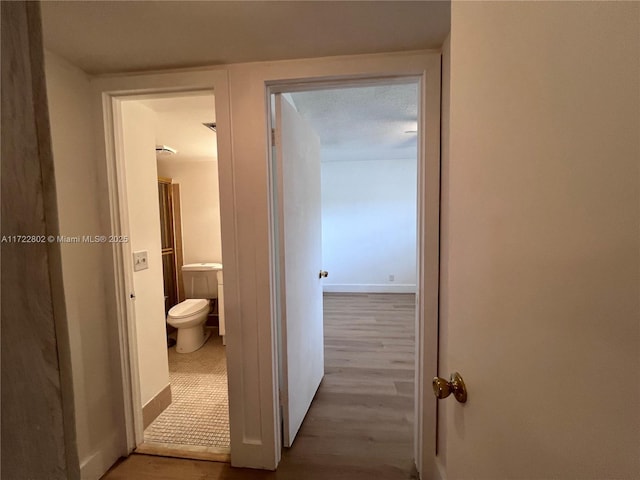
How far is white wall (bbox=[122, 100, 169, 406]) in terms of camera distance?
5.48ft

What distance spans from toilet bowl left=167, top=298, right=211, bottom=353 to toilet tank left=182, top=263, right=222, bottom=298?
13.5 inches

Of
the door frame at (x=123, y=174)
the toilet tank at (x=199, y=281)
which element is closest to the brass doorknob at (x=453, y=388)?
the door frame at (x=123, y=174)

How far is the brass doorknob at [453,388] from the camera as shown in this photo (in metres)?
0.63

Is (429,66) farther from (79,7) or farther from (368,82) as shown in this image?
(79,7)

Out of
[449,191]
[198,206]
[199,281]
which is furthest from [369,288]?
[449,191]

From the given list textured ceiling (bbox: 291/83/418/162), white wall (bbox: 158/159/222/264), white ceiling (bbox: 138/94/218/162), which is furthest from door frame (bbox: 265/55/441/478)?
white wall (bbox: 158/159/222/264)

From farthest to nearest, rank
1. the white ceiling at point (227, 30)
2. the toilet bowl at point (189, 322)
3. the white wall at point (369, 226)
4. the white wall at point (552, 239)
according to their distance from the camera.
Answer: the white wall at point (369, 226) → the toilet bowl at point (189, 322) → the white ceiling at point (227, 30) → the white wall at point (552, 239)

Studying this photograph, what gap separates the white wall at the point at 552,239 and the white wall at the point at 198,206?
3212 millimetres

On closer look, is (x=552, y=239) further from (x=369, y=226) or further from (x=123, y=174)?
(x=369, y=226)

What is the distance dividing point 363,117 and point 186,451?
2916 millimetres

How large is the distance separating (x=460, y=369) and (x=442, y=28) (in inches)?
51.2

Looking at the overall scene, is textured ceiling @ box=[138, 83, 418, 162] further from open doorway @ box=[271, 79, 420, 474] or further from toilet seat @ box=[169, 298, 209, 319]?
toilet seat @ box=[169, 298, 209, 319]

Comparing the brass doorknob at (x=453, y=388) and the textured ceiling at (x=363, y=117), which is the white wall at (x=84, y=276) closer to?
the textured ceiling at (x=363, y=117)

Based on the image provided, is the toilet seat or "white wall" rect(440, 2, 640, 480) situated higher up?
"white wall" rect(440, 2, 640, 480)
